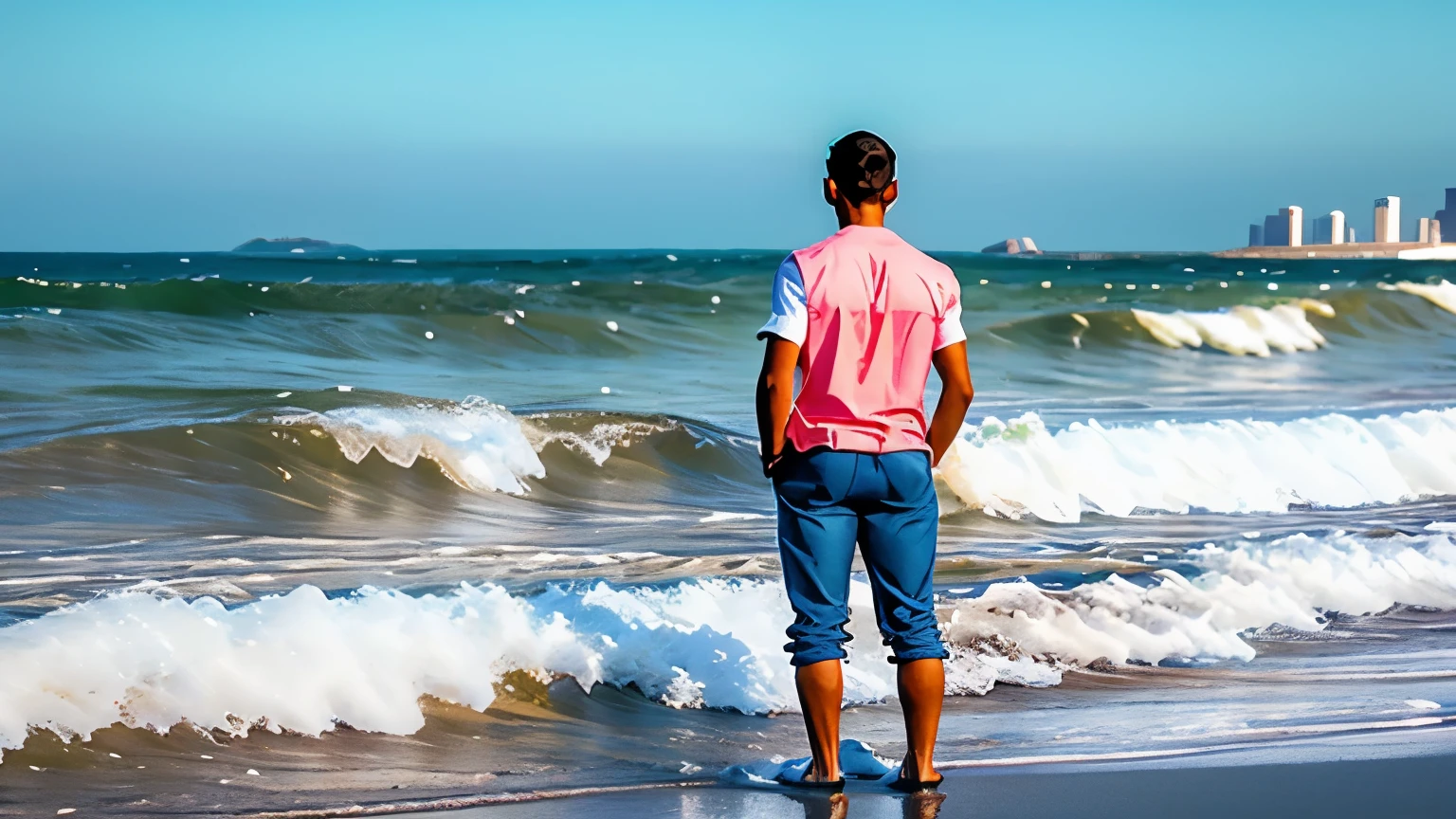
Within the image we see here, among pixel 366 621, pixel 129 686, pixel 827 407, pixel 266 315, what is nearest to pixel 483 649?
pixel 366 621

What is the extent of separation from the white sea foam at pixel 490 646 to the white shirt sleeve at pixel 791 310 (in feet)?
6.47

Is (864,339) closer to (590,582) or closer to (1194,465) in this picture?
(590,582)

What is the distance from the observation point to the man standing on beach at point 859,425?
3.42 meters

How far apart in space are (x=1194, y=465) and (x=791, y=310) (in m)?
9.17

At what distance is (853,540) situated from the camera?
11.6ft

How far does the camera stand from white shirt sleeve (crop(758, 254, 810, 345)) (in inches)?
133

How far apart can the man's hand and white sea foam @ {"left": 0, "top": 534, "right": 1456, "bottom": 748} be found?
1.83 meters

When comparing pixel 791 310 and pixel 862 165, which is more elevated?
pixel 862 165

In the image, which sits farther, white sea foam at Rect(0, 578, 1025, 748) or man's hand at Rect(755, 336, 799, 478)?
white sea foam at Rect(0, 578, 1025, 748)

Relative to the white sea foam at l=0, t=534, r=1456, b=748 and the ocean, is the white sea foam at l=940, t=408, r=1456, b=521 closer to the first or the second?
the ocean

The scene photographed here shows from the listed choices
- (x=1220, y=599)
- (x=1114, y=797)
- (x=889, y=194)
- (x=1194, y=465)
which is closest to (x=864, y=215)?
(x=889, y=194)

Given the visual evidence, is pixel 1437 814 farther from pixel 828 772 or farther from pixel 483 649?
pixel 483 649

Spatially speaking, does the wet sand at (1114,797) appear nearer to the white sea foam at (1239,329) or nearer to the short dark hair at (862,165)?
the short dark hair at (862,165)

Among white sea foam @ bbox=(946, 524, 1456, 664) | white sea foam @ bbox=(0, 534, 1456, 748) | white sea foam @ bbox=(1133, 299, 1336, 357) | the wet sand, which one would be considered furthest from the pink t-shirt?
white sea foam @ bbox=(1133, 299, 1336, 357)
